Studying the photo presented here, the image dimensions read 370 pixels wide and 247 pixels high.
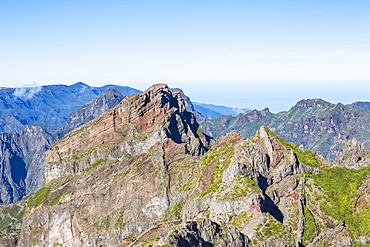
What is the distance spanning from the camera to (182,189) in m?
131

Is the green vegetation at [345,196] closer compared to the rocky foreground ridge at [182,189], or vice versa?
the rocky foreground ridge at [182,189]

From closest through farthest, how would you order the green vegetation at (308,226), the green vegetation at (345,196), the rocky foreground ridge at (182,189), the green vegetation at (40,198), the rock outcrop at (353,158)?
the rocky foreground ridge at (182,189) → the green vegetation at (308,226) → the green vegetation at (345,196) → the rock outcrop at (353,158) → the green vegetation at (40,198)

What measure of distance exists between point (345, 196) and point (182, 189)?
5263cm

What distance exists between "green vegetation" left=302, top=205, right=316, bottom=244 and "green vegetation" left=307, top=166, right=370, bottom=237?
176 inches

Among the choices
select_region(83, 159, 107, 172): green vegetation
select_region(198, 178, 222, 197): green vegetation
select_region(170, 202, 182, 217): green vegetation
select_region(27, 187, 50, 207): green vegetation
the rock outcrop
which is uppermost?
the rock outcrop

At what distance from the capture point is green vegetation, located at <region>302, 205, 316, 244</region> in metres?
92.6

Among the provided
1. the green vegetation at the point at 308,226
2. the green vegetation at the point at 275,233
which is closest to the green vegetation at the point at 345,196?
the green vegetation at the point at 308,226

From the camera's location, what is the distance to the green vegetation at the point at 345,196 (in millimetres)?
94062

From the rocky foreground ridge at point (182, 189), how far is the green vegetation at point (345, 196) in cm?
27

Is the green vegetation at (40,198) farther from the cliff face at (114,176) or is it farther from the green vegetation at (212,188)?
the green vegetation at (212,188)

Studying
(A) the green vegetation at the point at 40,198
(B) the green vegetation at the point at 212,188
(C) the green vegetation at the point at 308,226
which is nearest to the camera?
(C) the green vegetation at the point at 308,226

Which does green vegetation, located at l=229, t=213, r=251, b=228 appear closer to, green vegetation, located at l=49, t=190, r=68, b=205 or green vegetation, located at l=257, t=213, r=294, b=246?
green vegetation, located at l=257, t=213, r=294, b=246

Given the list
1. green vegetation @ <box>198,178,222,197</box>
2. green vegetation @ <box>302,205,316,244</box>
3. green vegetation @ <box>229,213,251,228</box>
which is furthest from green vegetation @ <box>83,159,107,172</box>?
green vegetation @ <box>302,205,316,244</box>

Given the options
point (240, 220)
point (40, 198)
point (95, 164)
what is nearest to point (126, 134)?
point (95, 164)
